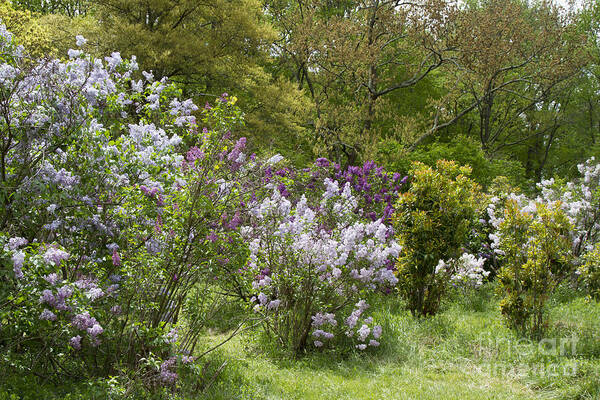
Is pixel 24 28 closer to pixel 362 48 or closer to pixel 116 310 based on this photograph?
pixel 362 48

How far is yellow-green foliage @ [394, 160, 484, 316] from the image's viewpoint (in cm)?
723

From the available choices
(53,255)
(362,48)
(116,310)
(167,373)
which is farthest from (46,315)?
(362,48)

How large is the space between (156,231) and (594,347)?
489 centimetres

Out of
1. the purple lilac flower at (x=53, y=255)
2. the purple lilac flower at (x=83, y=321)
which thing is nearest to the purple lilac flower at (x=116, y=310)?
the purple lilac flower at (x=83, y=321)

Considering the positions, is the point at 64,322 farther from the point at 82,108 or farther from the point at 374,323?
the point at 374,323

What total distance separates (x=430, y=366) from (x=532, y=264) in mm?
1794

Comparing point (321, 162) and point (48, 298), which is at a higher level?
point (321, 162)

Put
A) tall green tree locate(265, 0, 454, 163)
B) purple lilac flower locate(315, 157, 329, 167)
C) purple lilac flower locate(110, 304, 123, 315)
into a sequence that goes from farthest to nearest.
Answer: tall green tree locate(265, 0, 454, 163), purple lilac flower locate(315, 157, 329, 167), purple lilac flower locate(110, 304, 123, 315)

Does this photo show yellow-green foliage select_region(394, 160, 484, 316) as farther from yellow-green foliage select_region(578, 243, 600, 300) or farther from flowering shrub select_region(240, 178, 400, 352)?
yellow-green foliage select_region(578, 243, 600, 300)

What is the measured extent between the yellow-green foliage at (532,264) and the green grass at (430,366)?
0.26 meters

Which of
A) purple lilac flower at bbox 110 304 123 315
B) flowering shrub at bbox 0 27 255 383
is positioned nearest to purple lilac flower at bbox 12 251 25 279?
flowering shrub at bbox 0 27 255 383

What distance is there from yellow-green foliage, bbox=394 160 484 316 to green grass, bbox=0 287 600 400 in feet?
1.44

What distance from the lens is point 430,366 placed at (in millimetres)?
5773

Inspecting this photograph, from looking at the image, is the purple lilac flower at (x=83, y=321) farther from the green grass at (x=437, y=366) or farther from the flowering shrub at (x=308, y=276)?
the flowering shrub at (x=308, y=276)
